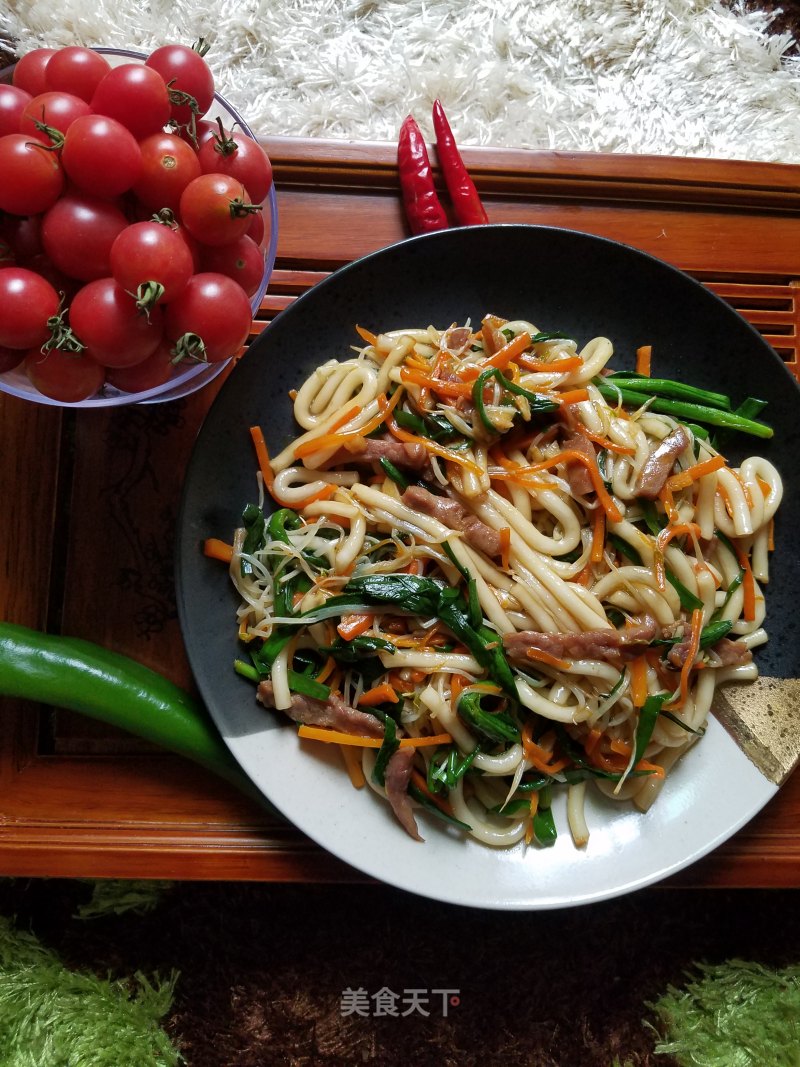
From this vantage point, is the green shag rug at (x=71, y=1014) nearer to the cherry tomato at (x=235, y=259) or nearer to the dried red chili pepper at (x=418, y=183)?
the cherry tomato at (x=235, y=259)

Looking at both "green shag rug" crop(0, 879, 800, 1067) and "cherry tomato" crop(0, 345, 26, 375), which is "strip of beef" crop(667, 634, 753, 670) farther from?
"cherry tomato" crop(0, 345, 26, 375)

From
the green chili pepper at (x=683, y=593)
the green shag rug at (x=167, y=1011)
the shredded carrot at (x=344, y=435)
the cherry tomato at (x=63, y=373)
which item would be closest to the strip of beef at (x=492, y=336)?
the shredded carrot at (x=344, y=435)

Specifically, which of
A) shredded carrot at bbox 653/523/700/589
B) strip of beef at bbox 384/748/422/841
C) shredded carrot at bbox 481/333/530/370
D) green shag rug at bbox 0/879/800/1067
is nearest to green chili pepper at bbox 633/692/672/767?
shredded carrot at bbox 653/523/700/589

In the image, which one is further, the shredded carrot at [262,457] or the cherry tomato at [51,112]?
the shredded carrot at [262,457]

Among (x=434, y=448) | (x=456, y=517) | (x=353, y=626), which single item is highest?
(x=434, y=448)

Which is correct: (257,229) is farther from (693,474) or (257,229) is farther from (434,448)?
(693,474)

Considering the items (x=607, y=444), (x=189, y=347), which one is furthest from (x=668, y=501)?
(x=189, y=347)
